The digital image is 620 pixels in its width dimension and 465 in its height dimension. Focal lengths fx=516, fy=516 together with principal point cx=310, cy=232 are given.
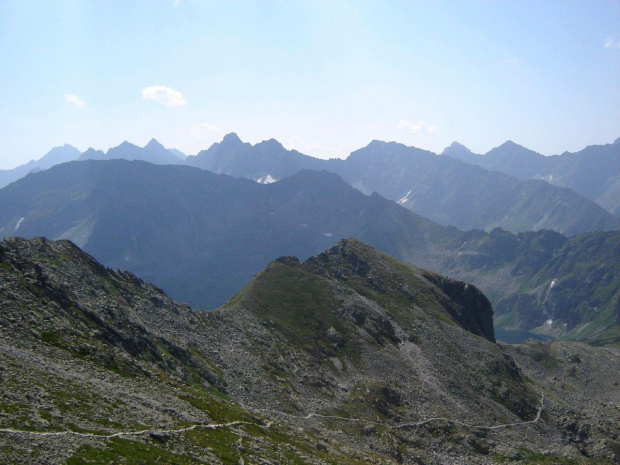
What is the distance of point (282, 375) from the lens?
96.0 m

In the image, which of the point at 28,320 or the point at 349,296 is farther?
the point at 349,296

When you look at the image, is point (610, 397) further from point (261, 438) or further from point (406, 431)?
point (261, 438)

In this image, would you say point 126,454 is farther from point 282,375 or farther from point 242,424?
point 282,375

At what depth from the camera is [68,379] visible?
154 ft

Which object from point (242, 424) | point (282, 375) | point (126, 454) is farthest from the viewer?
point (282, 375)

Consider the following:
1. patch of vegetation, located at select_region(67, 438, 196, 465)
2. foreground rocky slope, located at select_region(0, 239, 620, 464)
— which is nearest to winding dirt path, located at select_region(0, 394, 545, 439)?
foreground rocky slope, located at select_region(0, 239, 620, 464)

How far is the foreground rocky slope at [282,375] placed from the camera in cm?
4328

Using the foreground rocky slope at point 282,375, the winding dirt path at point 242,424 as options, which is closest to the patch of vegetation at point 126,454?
the foreground rocky slope at point 282,375

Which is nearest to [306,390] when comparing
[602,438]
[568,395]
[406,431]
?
[406,431]

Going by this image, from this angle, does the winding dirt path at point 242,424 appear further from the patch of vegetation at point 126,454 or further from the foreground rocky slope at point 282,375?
the patch of vegetation at point 126,454

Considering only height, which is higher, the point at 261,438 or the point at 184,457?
the point at 184,457

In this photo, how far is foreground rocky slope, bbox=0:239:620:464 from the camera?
43.3 meters

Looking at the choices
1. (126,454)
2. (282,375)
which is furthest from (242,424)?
(282,375)

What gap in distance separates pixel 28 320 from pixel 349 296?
91037 mm
